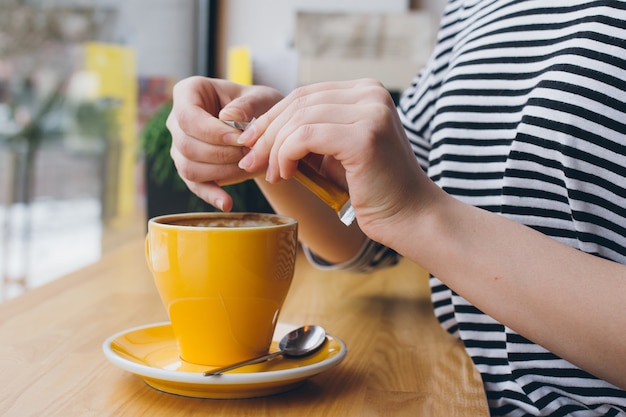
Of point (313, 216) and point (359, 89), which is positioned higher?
point (359, 89)

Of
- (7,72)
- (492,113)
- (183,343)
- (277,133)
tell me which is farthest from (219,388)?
(7,72)

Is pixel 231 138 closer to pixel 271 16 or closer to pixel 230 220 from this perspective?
pixel 230 220

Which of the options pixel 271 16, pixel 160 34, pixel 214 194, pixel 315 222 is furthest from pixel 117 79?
pixel 214 194

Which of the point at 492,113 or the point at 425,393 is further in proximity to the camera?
the point at 492,113

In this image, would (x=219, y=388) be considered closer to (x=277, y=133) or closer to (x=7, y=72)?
(x=277, y=133)

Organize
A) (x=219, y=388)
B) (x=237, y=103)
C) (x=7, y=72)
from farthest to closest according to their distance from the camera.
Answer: (x=7, y=72) < (x=237, y=103) < (x=219, y=388)

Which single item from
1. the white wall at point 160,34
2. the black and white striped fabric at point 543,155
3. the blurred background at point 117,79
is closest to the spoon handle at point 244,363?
the black and white striped fabric at point 543,155

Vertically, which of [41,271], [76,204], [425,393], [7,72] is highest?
[7,72]

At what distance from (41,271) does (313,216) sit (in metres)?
1.00

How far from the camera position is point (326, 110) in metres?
0.48

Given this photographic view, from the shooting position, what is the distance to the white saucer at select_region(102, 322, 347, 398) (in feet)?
1.56

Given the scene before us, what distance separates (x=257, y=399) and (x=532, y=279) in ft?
0.72

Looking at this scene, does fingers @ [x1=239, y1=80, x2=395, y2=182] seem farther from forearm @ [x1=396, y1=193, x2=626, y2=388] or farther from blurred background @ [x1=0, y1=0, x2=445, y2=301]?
blurred background @ [x1=0, y1=0, x2=445, y2=301]

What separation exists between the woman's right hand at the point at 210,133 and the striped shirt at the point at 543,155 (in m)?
0.25
